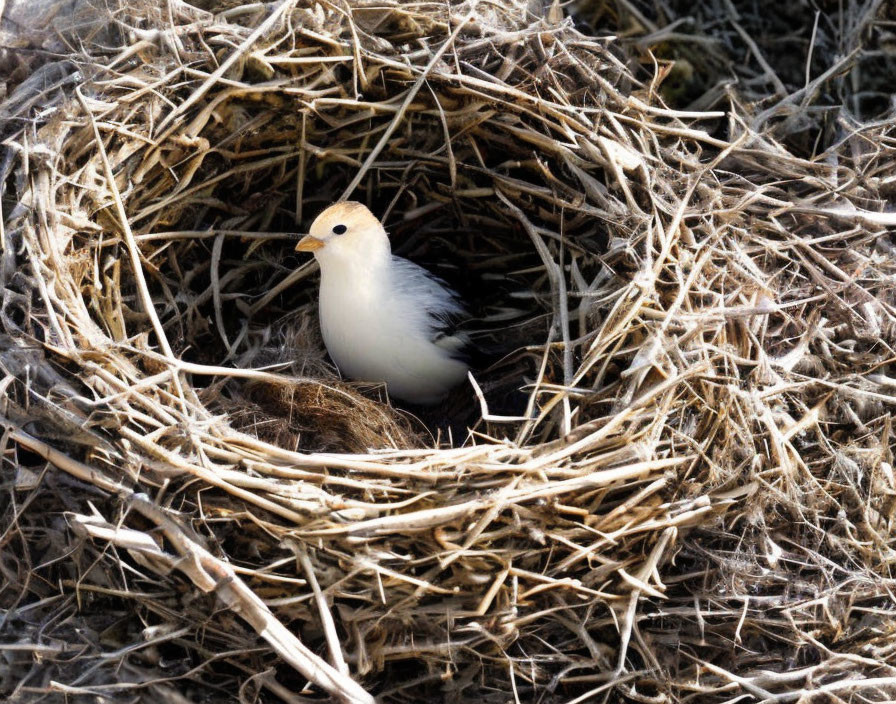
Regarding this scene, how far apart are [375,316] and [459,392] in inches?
16.4

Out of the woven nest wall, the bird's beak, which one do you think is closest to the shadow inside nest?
the woven nest wall

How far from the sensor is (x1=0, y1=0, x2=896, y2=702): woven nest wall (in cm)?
330

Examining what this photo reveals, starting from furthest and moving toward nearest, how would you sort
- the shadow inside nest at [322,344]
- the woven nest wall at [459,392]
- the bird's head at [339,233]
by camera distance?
the bird's head at [339,233] < the shadow inside nest at [322,344] < the woven nest wall at [459,392]

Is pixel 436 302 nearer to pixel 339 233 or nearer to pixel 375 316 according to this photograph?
pixel 375 316

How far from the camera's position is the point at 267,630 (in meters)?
3.17

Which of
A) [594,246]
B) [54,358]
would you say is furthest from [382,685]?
[594,246]

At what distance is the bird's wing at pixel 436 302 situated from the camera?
4.35 meters

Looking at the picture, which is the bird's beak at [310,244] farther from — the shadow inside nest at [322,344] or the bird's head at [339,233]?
the shadow inside nest at [322,344]

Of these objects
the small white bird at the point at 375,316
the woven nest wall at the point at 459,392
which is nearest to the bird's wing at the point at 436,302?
the small white bird at the point at 375,316

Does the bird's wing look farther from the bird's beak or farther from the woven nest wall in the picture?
the bird's beak

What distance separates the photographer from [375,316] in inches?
169

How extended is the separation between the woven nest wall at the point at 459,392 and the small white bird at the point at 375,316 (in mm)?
141

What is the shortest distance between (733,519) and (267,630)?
1.34 metres

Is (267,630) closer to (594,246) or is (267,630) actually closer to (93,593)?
(93,593)
